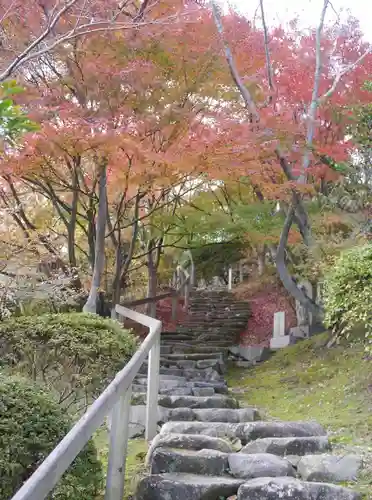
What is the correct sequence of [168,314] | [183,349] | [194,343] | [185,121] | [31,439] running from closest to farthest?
[31,439]
[185,121]
[183,349]
[194,343]
[168,314]

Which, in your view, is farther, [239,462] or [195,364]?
[195,364]

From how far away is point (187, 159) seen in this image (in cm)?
849

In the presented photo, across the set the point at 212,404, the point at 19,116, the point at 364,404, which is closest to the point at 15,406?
the point at 19,116

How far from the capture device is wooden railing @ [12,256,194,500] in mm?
1664

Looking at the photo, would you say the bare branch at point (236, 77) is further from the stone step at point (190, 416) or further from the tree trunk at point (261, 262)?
the tree trunk at point (261, 262)

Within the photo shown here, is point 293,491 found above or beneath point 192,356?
above

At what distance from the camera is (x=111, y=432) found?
2.92 meters

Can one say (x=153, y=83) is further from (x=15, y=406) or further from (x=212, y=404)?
(x=15, y=406)

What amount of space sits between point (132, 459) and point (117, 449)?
1.49 metres

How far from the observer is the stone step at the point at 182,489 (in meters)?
3.23

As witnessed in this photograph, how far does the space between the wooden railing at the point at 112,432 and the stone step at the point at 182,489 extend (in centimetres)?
24

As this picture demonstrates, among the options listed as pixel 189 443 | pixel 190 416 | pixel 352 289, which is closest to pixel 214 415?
pixel 190 416

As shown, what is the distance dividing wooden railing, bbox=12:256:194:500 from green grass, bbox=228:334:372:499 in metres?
1.58

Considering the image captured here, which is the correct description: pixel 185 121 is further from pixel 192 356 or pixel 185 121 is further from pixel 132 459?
pixel 132 459
